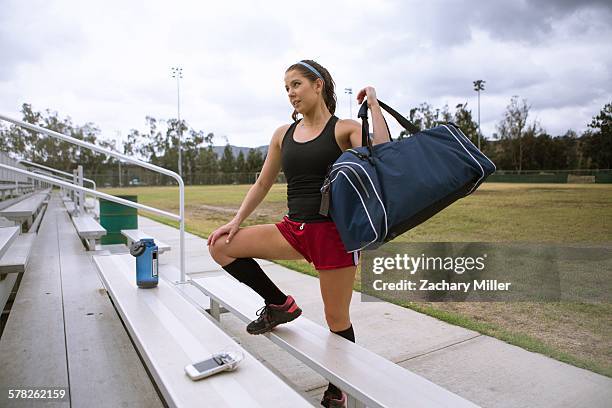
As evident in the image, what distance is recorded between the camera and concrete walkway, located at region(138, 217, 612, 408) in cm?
224

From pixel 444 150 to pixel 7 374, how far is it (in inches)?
94.4

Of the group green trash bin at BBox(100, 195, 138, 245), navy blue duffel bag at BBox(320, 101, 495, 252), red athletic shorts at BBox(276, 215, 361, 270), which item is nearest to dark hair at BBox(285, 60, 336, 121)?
navy blue duffel bag at BBox(320, 101, 495, 252)

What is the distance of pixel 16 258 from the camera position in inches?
130

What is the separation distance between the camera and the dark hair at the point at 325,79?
6.06ft

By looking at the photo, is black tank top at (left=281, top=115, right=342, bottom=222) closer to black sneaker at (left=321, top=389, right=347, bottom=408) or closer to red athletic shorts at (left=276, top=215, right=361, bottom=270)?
red athletic shorts at (left=276, top=215, right=361, bottom=270)

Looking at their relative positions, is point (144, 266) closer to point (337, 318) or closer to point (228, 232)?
point (228, 232)

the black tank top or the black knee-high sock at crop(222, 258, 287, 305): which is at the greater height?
the black tank top

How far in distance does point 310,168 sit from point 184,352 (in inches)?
37.2

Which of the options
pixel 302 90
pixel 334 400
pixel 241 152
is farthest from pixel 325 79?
pixel 241 152

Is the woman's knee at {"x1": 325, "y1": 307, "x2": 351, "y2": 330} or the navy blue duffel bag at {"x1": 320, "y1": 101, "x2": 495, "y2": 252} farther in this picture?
the woman's knee at {"x1": 325, "y1": 307, "x2": 351, "y2": 330}

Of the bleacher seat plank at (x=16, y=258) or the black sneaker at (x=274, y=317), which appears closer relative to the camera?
the black sneaker at (x=274, y=317)

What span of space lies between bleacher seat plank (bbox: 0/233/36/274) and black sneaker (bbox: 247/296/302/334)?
1.99 metres

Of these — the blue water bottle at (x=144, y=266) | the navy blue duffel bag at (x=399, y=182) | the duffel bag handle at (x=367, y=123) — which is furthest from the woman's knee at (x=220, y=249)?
the blue water bottle at (x=144, y=266)

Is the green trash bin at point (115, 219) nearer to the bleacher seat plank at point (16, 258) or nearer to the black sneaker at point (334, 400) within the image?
the bleacher seat plank at point (16, 258)
